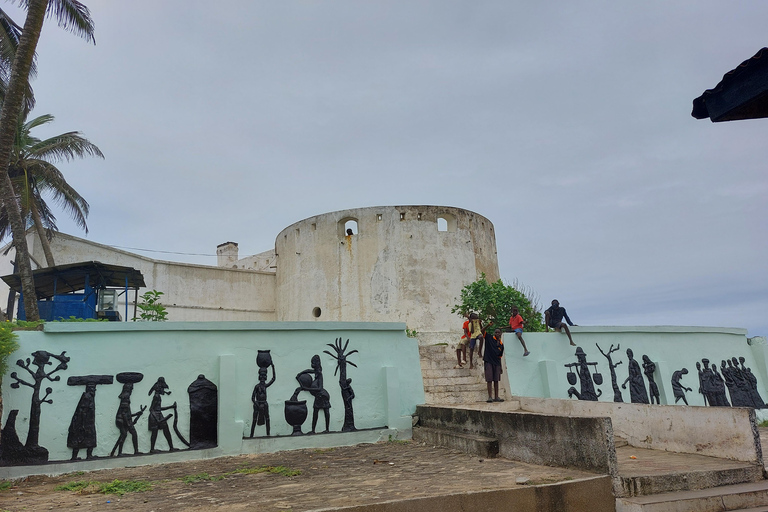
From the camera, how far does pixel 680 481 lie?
511 cm

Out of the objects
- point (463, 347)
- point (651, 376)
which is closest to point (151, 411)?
point (463, 347)

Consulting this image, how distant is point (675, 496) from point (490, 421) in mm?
2736

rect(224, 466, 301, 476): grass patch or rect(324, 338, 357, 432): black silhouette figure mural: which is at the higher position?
rect(324, 338, 357, 432): black silhouette figure mural

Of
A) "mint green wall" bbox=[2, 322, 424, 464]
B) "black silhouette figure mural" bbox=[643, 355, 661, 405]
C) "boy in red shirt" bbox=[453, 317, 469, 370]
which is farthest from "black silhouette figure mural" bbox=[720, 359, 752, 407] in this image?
"mint green wall" bbox=[2, 322, 424, 464]

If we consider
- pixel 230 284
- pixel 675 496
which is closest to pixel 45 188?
pixel 230 284

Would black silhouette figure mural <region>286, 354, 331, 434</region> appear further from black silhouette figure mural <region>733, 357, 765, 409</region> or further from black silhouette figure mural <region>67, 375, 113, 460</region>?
black silhouette figure mural <region>733, 357, 765, 409</region>

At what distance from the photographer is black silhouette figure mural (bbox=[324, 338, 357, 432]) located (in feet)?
30.7

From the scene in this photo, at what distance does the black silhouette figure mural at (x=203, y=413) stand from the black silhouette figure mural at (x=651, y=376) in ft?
31.7

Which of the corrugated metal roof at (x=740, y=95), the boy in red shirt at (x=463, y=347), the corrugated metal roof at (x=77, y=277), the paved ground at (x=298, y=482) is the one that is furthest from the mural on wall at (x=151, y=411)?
the corrugated metal roof at (x=740, y=95)

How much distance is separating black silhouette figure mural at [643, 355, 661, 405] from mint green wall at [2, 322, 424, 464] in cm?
605

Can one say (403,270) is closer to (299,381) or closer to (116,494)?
(299,381)

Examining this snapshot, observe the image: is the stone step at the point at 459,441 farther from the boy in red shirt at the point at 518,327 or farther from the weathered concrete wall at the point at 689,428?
the boy in red shirt at the point at 518,327

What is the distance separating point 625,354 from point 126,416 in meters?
10.4

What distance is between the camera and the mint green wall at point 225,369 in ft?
25.6
